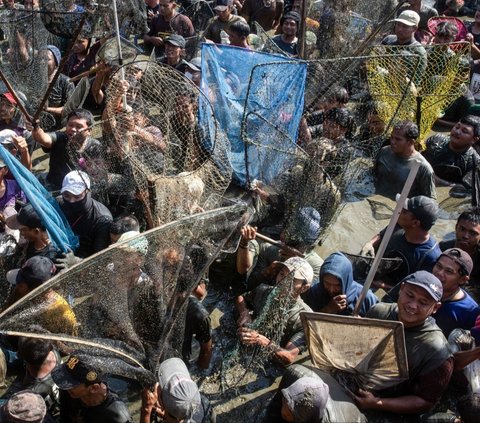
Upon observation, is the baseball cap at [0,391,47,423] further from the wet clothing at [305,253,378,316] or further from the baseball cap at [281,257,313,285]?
the wet clothing at [305,253,378,316]

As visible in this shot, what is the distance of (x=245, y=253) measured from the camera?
5520 mm

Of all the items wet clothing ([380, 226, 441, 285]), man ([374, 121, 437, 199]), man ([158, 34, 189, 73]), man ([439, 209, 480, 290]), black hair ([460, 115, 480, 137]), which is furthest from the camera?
man ([158, 34, 189, 73])

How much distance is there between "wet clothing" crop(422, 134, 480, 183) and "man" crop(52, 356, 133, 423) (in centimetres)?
513

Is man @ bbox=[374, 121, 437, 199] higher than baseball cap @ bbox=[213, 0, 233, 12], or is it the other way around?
baseball cap @ bbox=[213, 0, 233, 12]

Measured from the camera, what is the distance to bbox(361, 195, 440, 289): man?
5473mm

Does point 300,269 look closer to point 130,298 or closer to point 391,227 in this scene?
point 391,227

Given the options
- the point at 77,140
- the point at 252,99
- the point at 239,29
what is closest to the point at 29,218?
the point at 77,140

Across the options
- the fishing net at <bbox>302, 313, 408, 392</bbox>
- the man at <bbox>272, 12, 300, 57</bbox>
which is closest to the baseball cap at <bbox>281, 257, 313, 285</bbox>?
the fishing net at <bbox>302, 313, 408, 392</bbox>

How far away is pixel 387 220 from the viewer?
287 inches

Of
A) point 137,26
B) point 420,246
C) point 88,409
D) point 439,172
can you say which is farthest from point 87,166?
point 137,26

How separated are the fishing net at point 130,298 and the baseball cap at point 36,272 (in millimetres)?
1157

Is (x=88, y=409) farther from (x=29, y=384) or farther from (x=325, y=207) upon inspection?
(x=325, y=207)

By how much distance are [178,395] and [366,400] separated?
1.50 meters

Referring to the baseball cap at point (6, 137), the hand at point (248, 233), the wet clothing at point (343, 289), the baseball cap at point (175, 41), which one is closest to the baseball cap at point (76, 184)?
the baseball cap at point (6, 137)
